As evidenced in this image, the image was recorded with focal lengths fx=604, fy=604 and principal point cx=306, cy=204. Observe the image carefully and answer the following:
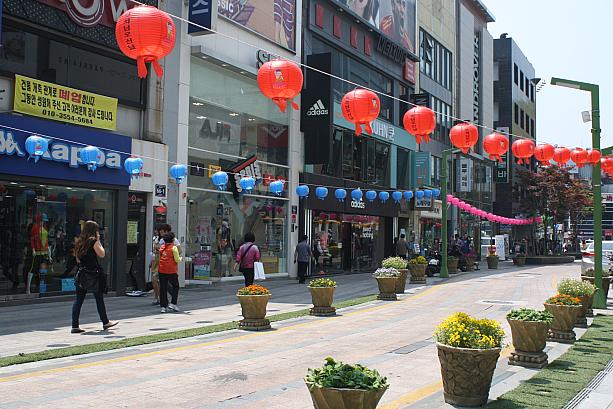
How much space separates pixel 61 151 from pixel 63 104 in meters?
1.19

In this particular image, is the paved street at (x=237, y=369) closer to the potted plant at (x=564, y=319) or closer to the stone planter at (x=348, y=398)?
the stone planter at (x=348, y=398)

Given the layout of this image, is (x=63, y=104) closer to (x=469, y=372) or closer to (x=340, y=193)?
(x=469, y=372)

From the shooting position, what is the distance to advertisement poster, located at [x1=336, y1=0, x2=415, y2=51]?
97.6 ft

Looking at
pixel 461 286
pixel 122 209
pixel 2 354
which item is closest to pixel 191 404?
pixel 2 354

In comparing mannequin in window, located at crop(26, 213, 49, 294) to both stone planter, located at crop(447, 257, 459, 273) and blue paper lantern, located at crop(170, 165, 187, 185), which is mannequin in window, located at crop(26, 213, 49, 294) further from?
stone planter, located at crop(447, 257, 459, 273)

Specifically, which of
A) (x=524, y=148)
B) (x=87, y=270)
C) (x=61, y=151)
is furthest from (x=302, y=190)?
(x=87, y=270)

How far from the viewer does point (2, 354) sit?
8609mm

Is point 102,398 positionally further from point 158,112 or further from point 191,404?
point 158,112

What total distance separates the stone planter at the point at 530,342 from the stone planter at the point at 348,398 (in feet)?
13.6

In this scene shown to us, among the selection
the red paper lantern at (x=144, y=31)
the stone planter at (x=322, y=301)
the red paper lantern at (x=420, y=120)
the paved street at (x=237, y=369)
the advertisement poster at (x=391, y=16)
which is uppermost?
the advertisement poster at (x=391, y=16)

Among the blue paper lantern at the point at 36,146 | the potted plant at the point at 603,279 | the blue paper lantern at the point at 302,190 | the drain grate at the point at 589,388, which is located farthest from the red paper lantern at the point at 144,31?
the blue paper lantern at the point at 302,190

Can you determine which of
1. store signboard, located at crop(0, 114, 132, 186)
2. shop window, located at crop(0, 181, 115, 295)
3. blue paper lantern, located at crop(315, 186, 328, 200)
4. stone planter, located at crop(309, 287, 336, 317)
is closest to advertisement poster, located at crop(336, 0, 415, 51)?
blue paper lantern, located at crop(315, 186, 328, 200)

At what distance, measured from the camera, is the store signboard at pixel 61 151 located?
13234 mm

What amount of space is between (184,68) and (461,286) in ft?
40.0
